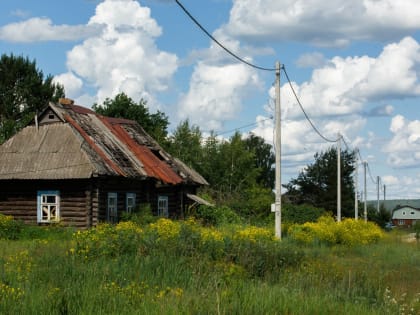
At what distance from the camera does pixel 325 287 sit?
1141 centimetres

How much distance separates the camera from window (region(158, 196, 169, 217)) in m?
37.6

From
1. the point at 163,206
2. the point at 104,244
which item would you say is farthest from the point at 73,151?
the point at 104,244

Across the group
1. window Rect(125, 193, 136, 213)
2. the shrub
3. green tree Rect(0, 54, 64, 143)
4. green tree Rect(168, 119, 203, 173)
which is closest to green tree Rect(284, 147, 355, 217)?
green tree Rect(168, 119, 203, 173)

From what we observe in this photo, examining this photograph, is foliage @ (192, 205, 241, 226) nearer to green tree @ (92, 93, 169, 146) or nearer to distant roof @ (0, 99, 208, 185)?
distant roof @ (0, 99, 208, 185)

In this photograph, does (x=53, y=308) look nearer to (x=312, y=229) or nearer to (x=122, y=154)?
(x=312, y=229)

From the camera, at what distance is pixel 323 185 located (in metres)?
68.7

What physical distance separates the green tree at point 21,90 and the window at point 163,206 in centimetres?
1992

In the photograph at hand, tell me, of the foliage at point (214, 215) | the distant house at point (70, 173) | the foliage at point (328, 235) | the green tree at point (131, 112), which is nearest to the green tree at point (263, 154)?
the green tree at point (131, 112)

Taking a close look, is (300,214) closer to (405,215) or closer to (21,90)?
(21,90)

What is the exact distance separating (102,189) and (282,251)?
16.6 meters

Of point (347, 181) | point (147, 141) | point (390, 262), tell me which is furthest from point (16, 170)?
point (347, 181)

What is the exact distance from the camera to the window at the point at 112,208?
3198cm

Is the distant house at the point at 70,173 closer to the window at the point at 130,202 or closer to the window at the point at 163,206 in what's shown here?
the window at the point at 130,202

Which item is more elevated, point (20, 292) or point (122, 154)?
point (122, 154)
